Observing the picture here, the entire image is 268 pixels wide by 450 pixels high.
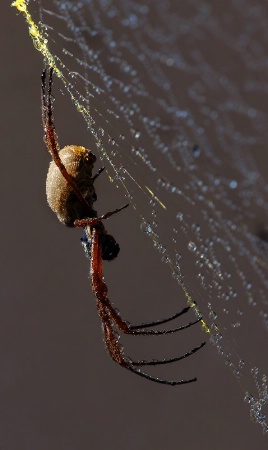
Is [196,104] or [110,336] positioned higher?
[196,104]

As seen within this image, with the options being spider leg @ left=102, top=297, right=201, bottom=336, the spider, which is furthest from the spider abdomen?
spider leg @ left=102, top=297, right=201, bottom=336

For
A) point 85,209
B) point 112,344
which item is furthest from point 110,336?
point 85,209

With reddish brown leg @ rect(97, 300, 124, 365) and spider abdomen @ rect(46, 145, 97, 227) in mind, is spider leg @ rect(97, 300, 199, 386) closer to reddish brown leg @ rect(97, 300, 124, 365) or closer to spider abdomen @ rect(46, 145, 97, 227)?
reddish brown leg @ rect(97, 300, 124, 365)

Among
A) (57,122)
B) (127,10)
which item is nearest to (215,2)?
(127,10)

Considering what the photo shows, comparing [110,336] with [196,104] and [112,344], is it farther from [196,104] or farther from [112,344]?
[196,104]

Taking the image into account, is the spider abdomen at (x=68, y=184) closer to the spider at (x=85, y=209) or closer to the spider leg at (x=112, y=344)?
the spider at (x=85, y=209)

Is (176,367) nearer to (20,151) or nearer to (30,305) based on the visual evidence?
(30,305)
